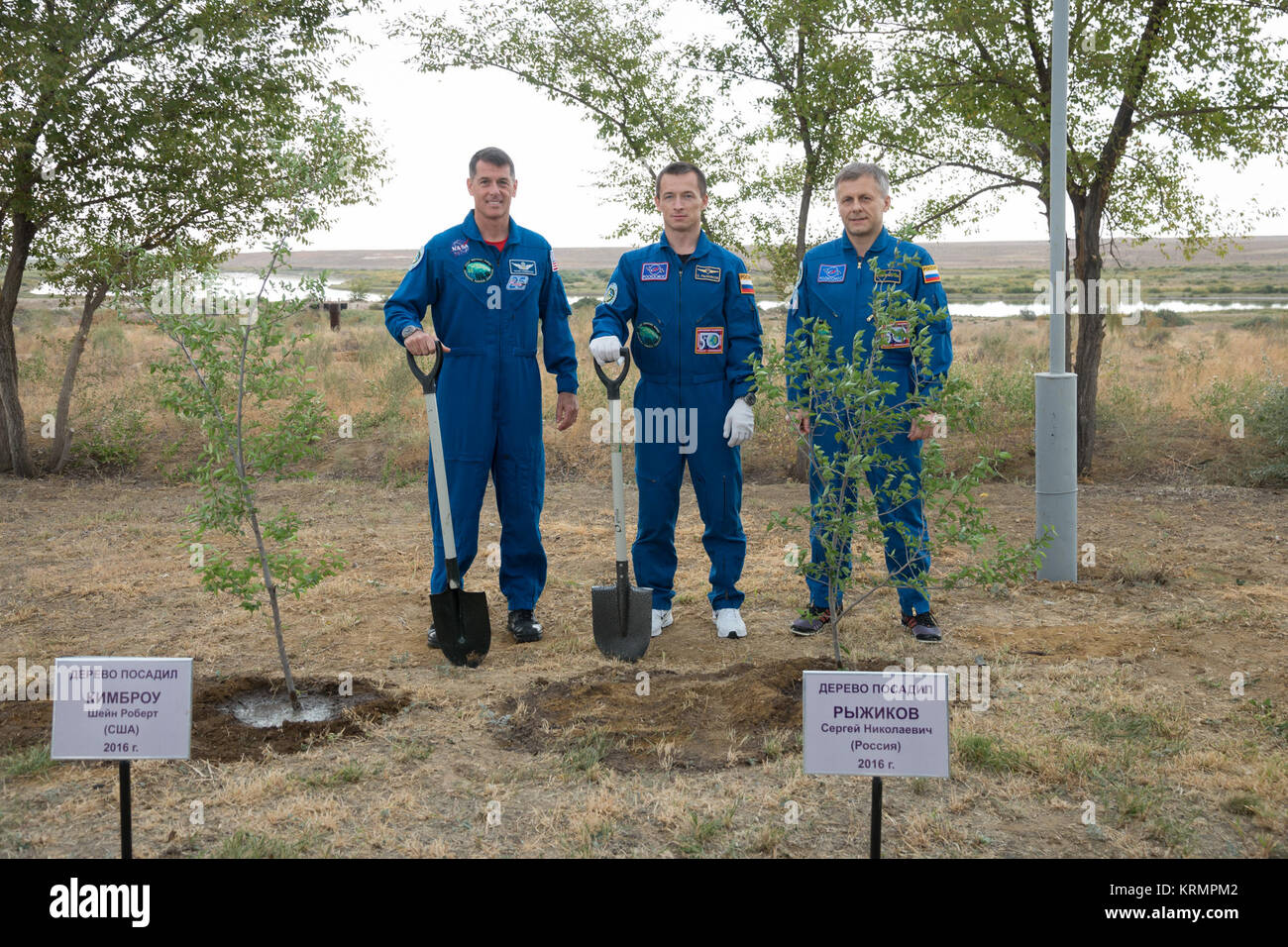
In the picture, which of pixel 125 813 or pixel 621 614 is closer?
pixel 125 813

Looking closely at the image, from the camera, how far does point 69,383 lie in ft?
33.9

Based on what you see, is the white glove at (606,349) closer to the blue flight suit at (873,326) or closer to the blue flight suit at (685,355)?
the blue flight suit at (685,355)

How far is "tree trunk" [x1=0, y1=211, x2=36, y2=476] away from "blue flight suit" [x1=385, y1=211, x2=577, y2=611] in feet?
21.2

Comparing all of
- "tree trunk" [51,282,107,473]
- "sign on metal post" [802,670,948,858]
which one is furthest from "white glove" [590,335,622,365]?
"tree trunk" [51,282,107,473]

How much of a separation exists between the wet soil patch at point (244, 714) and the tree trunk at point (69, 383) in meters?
6.38

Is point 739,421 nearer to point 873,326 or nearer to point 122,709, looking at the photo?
point 873,326

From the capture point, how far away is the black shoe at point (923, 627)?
5.37 m

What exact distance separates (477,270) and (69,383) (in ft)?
22.5

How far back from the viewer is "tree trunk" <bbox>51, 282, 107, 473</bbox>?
10023mm

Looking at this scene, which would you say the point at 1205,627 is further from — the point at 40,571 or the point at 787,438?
the point at 40,571

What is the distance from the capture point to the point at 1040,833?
3422 millimetres

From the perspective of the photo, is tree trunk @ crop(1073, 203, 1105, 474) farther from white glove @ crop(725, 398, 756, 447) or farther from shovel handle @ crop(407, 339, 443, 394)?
shovel handle @ crop(407, 339, 443, 394)

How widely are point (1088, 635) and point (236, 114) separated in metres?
8.51

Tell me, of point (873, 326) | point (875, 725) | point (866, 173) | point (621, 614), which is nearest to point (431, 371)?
point (621, 614)
